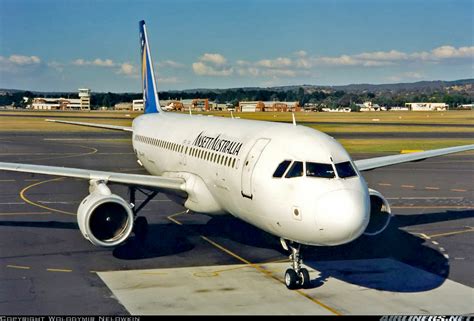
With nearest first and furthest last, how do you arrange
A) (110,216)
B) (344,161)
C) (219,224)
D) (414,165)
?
1. (344,161)
2. (110,216)
3. (219,224)
4. (414,165)

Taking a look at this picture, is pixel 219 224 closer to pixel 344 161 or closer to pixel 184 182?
pixel 184 182

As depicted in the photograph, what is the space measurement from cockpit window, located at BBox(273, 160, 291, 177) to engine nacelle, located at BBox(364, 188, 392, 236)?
4.06m

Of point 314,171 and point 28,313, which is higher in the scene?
point 314,171

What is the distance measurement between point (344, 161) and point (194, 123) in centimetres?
1263

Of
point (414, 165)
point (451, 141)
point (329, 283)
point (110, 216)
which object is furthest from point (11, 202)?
point (451, 141)

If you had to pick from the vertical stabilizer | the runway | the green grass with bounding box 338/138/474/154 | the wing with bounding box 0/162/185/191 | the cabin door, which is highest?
the vertical stabilizer

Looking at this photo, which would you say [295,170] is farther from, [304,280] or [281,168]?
[304,280]

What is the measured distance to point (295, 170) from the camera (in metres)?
18.9

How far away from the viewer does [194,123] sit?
3053cm

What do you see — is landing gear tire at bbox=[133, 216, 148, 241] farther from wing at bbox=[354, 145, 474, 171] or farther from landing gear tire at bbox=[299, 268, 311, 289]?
landing gear tire at bbox=[299, 268, 311, 289]

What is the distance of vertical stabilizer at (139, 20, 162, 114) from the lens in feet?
136

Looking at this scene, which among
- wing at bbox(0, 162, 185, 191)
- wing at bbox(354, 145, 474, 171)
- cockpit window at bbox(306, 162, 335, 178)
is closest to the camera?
cockpit window at bbox(306, 162, 335, 178)

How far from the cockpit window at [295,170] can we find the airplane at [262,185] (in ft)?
0.10

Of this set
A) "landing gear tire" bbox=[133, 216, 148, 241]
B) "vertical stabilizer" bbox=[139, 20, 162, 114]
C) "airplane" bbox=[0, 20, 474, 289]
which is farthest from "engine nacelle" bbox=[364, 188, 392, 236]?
"vertical stabilizer" bbox=[139, 20, 162, 114]
